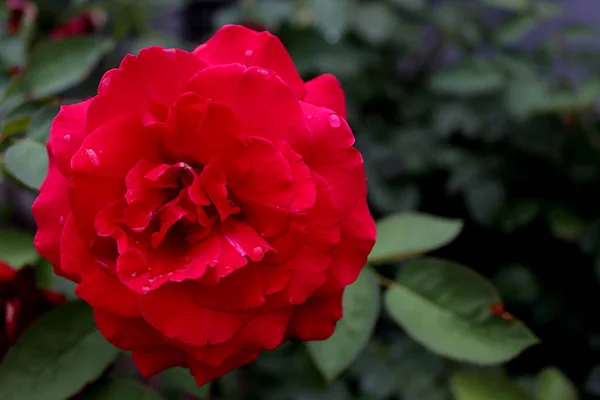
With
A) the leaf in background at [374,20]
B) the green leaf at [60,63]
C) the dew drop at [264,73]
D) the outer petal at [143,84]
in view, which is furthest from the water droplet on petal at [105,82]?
the leaf in background at [374,20]

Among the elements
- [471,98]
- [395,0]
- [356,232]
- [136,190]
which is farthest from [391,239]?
[471,98]

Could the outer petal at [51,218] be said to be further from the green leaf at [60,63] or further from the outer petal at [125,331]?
the green leaf at [60,63]

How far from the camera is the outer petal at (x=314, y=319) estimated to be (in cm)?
41

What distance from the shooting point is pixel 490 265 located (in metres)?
1.24

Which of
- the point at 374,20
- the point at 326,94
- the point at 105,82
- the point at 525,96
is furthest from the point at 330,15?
the point at 105,82

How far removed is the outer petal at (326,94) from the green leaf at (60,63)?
346mm

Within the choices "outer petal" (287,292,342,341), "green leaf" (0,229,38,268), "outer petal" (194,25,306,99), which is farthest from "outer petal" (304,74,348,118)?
"green leaf" (0,229,38,268)

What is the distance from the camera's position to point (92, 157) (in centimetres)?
36

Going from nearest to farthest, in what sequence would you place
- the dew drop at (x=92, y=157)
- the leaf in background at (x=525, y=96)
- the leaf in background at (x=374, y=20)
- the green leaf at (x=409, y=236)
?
the dew drop at (x=92, y=157)
the green leaf at (x=409, y=236)
the leaf in background at (x=525, y=96)
the leaf in background at (x=374, y=20)

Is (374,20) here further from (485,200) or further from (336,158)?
(336,158)

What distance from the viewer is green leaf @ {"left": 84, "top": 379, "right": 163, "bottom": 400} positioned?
51 cm

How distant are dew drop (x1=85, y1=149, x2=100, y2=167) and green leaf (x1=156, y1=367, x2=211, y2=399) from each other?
350mm

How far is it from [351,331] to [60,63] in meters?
0.47

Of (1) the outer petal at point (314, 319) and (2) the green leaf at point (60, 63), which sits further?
(2) the green leaf at point (60, 63)
